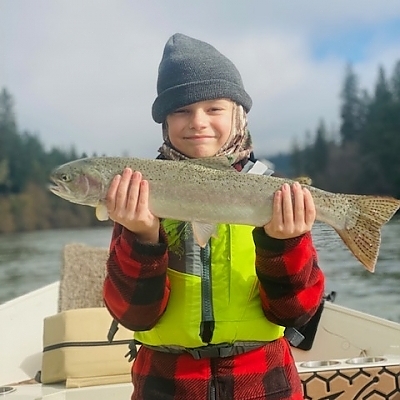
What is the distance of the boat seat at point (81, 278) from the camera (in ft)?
20.8

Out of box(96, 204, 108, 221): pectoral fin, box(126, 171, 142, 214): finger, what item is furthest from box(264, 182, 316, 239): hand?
box(96, 204, 108, 221): pectoral fin

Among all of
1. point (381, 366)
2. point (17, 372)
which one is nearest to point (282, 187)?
point (381, 366)

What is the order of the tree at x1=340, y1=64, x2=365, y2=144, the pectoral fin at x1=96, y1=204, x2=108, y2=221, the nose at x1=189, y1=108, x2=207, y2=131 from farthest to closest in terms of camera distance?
the tree at x1=340, y1=64, x2=365, y2=144 → the nose at x1=189, y1=108, x2=207, y2=131 → the pectoral fin at x1=96, y1=204, x2=108, y2=221

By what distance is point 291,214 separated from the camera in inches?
95.4

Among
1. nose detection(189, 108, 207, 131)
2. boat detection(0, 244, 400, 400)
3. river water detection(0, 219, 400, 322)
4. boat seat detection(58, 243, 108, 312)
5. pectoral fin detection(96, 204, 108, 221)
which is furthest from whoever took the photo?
river water detection(0, 219, 400, 322)

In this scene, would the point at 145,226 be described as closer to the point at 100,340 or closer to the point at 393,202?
the point at 393,202

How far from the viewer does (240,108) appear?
112 inches

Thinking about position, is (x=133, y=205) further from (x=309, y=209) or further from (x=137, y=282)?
(x=309, y=209)

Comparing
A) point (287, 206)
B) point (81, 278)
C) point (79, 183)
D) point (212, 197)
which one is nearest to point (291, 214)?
point (287, 206)

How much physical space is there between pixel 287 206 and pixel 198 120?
0.51 meters

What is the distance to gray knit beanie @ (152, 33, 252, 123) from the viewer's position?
2.72m

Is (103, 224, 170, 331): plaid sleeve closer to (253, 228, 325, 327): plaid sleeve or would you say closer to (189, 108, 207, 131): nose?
(253, 228, 325, 327): plaid sleeve

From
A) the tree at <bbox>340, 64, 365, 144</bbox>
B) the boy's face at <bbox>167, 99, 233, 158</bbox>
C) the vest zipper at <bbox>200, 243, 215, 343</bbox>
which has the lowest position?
the tree at <bbox>340, 64, 365, 144</bbox>

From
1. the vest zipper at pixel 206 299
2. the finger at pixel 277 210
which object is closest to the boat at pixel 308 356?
the vest zipper at pixel 206 299
